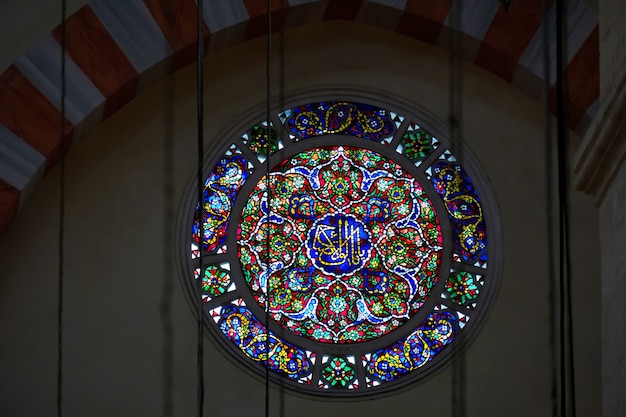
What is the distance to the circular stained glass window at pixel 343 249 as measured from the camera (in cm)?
889

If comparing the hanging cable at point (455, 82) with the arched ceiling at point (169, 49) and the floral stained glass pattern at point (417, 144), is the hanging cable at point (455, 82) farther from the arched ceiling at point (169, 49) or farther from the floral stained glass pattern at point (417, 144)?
the floral stained glass pattern at point (417, 144)

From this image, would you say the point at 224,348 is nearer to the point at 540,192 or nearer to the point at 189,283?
the point at 189,283

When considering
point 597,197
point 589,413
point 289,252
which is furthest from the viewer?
point 289,252

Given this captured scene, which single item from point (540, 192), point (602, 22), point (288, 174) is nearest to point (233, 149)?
point (288, 174)

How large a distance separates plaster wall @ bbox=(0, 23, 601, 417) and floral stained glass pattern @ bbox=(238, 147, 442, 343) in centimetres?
41

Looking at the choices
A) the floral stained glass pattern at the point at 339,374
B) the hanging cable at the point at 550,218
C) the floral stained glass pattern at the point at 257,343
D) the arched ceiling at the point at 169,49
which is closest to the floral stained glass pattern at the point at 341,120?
the arched ceiling at the point at 169,49

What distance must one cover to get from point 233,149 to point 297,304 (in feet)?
3.18

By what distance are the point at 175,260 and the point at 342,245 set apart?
3.16ft

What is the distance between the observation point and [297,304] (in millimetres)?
9039

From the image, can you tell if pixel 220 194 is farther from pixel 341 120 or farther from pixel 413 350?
pixel 413 350

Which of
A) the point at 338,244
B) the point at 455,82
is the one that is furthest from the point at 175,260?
the point at 455,82

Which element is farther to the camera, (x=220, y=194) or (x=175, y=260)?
(x=220, y=194)

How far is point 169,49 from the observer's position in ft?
29.3

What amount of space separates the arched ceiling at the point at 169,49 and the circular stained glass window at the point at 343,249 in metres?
0.54
